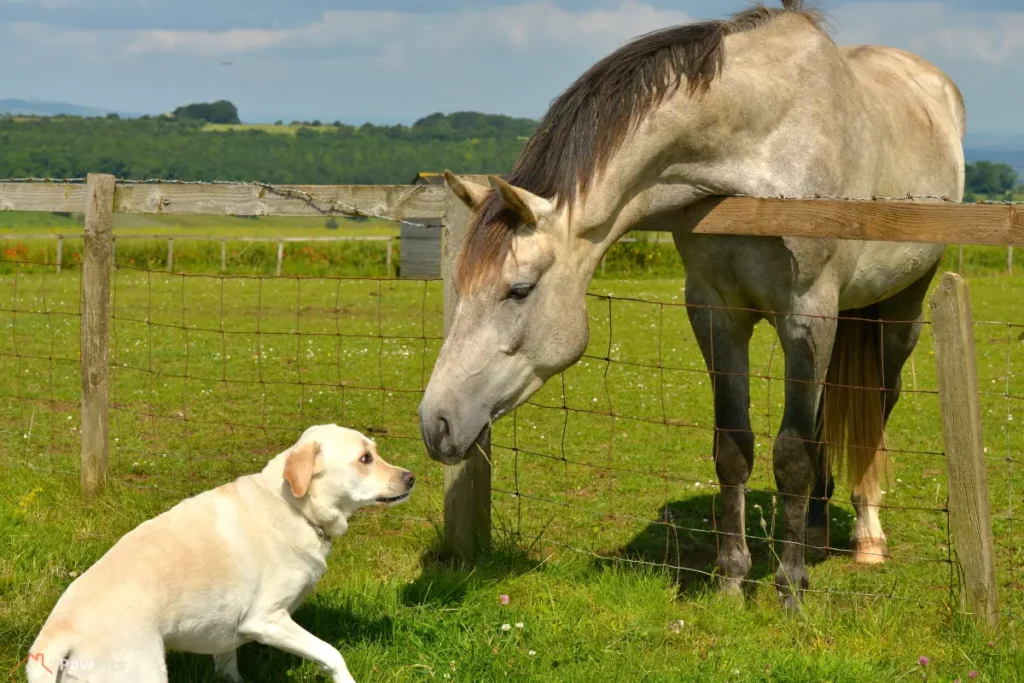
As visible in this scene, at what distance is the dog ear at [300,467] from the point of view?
3.81 m

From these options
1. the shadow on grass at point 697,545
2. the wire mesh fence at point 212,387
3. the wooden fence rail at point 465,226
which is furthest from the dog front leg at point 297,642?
the shadow on grass at point 697,545

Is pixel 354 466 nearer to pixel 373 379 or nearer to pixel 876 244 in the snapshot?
pixel 876 244

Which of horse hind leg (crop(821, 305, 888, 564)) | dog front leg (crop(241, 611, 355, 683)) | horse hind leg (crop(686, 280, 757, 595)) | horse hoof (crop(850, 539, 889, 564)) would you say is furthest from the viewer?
horse hind leg (crop(821, 305, 888, 564))

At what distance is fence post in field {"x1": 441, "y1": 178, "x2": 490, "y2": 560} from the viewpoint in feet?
16.9

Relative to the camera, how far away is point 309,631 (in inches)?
171

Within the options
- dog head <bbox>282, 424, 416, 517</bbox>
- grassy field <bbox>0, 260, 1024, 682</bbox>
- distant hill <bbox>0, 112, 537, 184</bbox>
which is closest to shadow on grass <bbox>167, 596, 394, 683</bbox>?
grassy field <bbox>0, 260, 1024, 682</bbox>

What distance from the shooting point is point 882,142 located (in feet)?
17.5

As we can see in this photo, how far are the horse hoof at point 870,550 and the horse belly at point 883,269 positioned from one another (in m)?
1.55

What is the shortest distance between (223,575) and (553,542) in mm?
2181

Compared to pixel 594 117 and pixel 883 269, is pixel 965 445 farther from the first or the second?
pixel 594 117

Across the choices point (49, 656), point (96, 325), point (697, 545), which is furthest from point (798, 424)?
point (96, 325)

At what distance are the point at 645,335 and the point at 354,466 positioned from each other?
13.1 metres

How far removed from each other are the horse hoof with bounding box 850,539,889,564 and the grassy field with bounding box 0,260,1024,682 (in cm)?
12

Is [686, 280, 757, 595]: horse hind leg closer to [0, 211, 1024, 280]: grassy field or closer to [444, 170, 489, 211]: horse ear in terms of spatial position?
[444, 170, 489, 211]: horse ear
